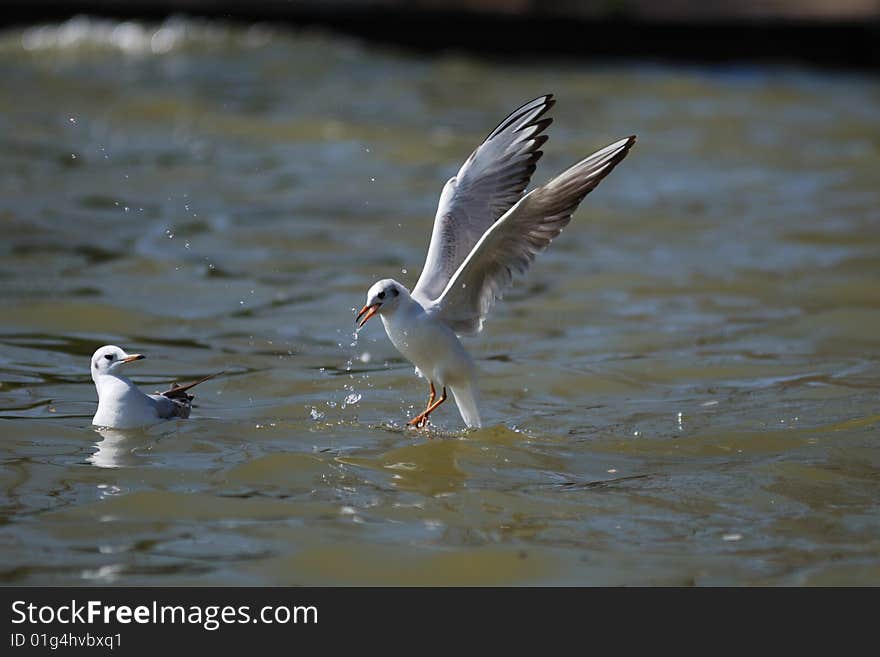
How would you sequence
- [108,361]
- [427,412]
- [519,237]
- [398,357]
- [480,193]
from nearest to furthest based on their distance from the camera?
1. [519,237]
2. [108,361]
3. [427,412]
4. [480,193]
5. [398,357]

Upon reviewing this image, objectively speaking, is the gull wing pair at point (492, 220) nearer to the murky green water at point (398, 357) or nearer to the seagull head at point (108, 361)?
the murky green water at point (398, 357)

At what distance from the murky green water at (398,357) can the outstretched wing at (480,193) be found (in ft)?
2.56

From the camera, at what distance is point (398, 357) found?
28.0 feet

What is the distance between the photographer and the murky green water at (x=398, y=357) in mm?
5355

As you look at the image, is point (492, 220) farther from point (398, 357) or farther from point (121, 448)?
point (398, 357)

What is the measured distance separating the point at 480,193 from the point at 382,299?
2.67ft

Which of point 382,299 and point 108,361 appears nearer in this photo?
point 382,299

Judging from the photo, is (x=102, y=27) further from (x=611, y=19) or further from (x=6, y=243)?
(x=6, y=243)

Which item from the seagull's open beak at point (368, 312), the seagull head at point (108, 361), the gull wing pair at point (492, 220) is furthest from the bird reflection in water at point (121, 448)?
the gull wing pair at point (492, 220)

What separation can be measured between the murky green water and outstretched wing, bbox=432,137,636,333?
0.64 metres

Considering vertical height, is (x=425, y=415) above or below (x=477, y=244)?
below

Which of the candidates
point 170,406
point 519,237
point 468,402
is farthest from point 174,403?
point 519,237

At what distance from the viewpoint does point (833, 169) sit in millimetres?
15539

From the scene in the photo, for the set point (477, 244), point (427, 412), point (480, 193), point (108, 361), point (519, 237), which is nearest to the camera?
point (477, 244)
